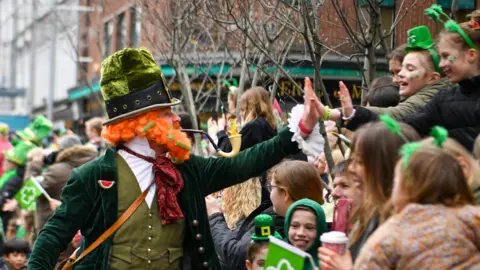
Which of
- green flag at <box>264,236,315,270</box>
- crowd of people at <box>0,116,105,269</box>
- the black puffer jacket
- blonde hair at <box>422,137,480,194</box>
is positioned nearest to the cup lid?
green flag at <box>264,236,315,270</box>

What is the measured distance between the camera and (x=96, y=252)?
522 centimetres

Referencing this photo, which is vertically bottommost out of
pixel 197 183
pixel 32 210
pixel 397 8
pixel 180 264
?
pixel 32 210

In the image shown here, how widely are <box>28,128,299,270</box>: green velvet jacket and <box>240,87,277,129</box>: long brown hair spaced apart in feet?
7.25

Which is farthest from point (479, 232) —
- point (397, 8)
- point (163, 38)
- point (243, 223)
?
point (163, 38)

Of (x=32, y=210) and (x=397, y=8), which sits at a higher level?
(x=397, y=8)

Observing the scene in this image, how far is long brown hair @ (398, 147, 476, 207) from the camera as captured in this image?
11.3ft

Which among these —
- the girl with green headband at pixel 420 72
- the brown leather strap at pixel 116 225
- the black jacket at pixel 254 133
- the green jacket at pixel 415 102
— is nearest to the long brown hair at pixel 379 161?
the green jacket at pixel 415 102

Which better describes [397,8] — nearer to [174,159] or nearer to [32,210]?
[174,159]

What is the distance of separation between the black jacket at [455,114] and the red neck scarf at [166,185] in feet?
3.56

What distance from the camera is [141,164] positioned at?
532cm

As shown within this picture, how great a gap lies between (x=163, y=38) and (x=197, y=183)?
21.5 ft

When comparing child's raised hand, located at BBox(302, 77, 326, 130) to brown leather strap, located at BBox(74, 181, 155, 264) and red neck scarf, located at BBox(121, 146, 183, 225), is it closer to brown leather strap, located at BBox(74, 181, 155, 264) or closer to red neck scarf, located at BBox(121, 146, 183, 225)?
red neck scarf, located at BBox(121, 146, 183, 225)

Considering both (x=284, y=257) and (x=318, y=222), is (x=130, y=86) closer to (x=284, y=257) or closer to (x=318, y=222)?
(x=318, y=222)

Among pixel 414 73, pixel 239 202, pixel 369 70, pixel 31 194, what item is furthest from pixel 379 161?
pixel 31 194
